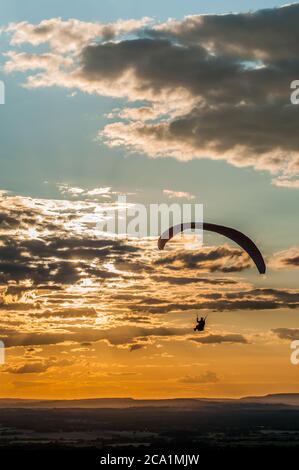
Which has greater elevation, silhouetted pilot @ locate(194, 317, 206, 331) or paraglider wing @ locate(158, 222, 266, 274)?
paraglider wing @ locate(158, 222, 266, 274)

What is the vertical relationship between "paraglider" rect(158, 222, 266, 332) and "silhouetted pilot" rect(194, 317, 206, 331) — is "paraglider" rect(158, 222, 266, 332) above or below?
above

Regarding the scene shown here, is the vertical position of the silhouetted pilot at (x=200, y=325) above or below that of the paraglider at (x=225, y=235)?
below

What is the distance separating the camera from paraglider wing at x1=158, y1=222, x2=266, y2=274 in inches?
2565

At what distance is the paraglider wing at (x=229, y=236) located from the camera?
65144mm

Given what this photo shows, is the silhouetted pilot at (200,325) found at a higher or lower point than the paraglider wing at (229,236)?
lower

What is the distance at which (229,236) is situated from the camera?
2687 inches

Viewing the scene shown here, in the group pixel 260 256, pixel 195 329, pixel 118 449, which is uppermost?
pixel 260 256
